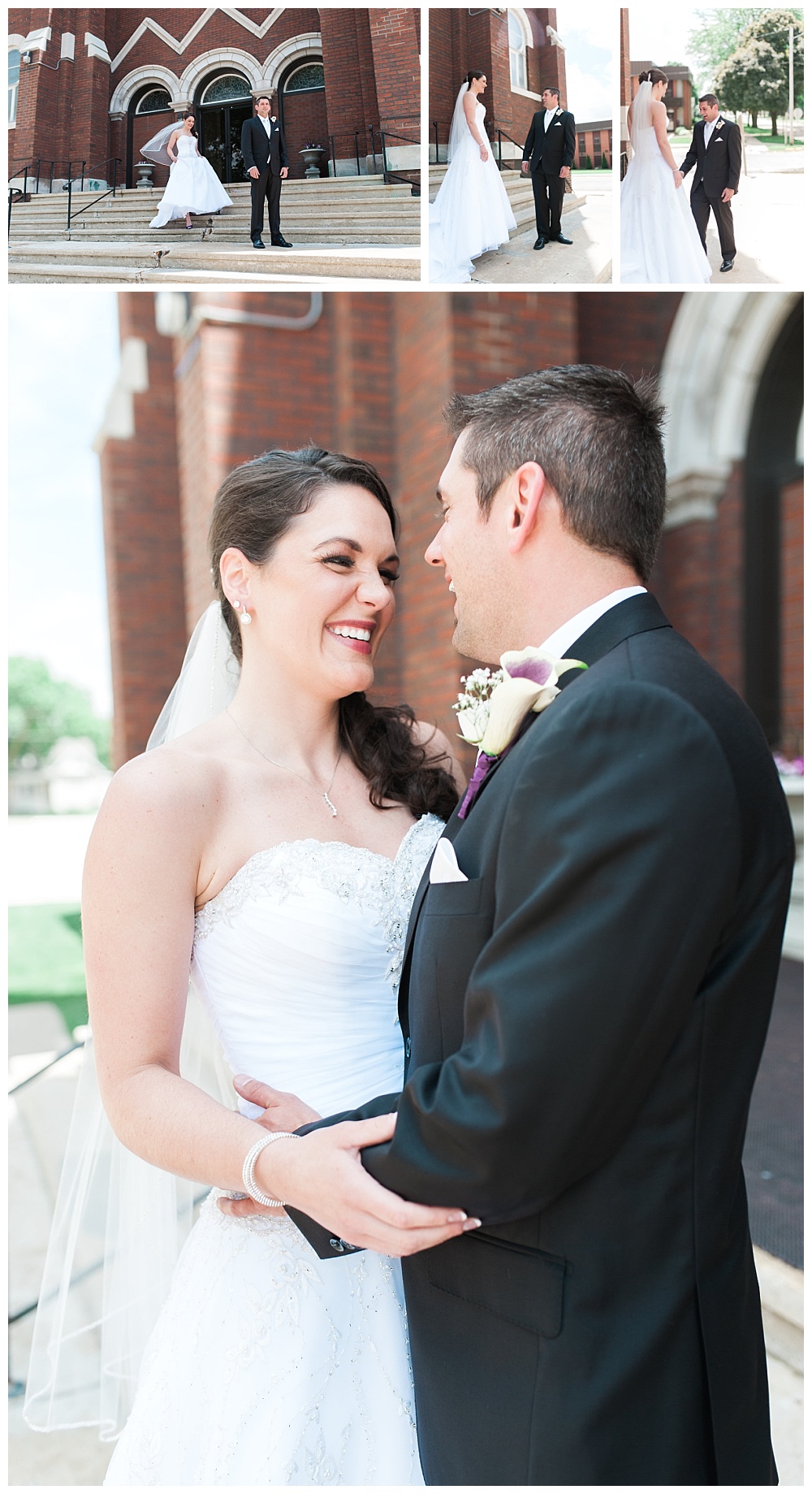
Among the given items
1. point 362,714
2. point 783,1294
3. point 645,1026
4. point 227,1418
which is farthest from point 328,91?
point 783,1294

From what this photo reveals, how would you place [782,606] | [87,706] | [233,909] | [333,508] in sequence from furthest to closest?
[87,706] < [782,606] < [333,508] < [233,909]

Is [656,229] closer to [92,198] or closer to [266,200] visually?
[266,200]

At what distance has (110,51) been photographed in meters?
2.30

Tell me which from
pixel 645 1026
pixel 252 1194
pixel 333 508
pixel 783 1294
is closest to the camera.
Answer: pixel 645 1026

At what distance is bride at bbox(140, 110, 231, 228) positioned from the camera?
7.86ft

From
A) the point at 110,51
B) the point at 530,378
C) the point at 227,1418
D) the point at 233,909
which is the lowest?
the point at 227,1418

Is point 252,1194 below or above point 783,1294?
above

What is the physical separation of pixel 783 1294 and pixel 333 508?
11.1ft

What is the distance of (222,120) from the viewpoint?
2438mm

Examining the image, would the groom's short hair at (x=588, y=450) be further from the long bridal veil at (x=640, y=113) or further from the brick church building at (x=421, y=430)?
the brick church building at (x=421, y=430)

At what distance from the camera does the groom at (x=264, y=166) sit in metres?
2.41

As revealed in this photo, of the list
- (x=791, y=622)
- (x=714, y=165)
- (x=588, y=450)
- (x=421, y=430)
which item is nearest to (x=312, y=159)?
(x=714, y=165)

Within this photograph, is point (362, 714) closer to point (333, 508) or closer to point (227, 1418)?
point (333, 508)

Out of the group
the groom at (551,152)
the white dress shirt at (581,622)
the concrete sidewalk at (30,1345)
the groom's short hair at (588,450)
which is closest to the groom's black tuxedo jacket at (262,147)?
the groom at (551,152)
